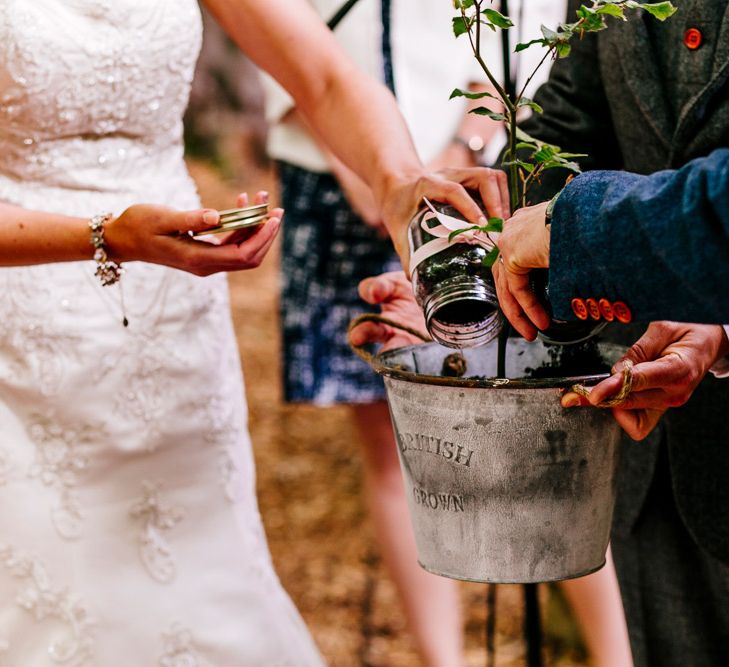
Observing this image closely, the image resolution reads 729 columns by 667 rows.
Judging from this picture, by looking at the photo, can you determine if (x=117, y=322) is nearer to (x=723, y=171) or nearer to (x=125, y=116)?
(x=125, y=116)

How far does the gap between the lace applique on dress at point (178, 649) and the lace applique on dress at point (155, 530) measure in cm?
8

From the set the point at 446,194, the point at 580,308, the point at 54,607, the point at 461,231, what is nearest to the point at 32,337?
the point at 54,607

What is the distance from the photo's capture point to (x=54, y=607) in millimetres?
1604

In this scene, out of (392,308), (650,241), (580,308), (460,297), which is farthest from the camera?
(392,308)

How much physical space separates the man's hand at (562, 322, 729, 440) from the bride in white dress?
1.45ft

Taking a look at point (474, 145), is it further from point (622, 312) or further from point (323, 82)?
point (622, 312)

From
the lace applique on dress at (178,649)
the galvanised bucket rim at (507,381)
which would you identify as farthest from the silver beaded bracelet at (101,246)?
the lace applique on dress at (178,649)

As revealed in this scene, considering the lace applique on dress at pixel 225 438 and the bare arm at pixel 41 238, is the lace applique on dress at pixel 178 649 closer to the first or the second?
the lace applique on dress at pixel 225 438

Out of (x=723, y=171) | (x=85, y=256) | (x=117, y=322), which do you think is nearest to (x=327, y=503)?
(x=117, y=322)

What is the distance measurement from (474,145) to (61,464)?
4.24 feet

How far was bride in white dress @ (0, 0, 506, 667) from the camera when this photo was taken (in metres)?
1.59

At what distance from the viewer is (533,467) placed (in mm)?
1137

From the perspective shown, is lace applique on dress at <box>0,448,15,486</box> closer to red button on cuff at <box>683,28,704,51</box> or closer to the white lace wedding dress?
the white lace wedding dress

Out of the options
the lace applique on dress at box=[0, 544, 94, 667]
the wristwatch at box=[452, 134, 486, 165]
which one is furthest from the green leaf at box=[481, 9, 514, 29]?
the wristwatch at box=[452, 134, 486, 165]
